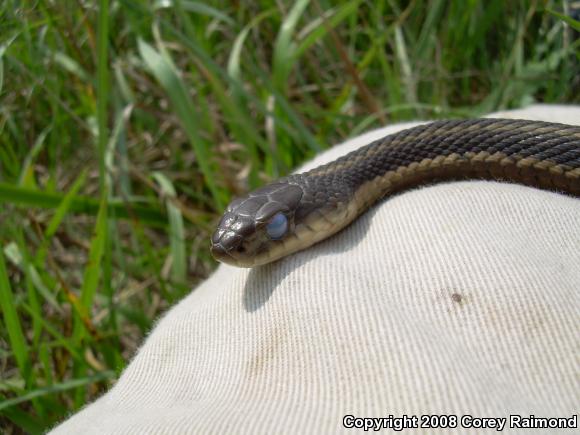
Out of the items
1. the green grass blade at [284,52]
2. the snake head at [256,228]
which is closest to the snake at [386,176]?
the snake head at [256,228]

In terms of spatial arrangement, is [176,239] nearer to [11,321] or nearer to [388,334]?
[11,321]

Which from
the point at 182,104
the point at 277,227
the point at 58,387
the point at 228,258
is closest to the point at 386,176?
the point at 277,227

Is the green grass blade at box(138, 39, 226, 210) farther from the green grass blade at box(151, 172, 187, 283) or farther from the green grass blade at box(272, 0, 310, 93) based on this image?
the green grass blade at box(272, 0, 310, 93)

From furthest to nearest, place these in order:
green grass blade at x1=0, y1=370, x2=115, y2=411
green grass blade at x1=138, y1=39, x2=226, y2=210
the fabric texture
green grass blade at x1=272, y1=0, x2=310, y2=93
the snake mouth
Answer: green grass blade at x1=272, y1=0, x2=310, y2=93 → green grass blade at x1=138, y1=39, x2=226, y2=210 → green grass blade at x1=0, y1=370, x2=115, y2=411 → the snake mouth → the fabric texture

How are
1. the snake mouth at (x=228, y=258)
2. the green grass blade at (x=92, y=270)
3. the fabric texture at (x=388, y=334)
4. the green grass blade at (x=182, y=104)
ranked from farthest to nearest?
the green grass blade at (x=182, y=104), the green grass blade at (x=92, y=270), the snake mouth at (x=228, y=258), the fabric texture at (x=388, y=334)

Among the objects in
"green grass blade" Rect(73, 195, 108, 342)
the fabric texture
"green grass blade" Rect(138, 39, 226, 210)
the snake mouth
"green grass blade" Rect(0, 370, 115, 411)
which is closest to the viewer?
the fabric texture

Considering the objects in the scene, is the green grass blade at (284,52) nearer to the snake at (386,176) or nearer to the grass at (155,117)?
the grass at (155,117)

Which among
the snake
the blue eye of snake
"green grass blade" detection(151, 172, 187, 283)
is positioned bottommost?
A: "green grass blade" detection(151, 172, 187, 283)

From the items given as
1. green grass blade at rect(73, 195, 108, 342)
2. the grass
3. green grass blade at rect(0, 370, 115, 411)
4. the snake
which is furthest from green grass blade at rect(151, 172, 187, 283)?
the snake
